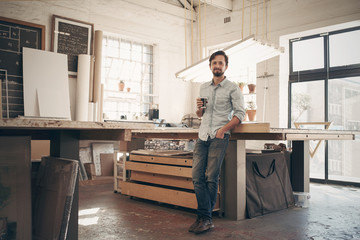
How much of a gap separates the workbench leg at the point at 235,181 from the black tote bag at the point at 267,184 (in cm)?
12

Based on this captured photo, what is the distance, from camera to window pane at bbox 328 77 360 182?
5.77m

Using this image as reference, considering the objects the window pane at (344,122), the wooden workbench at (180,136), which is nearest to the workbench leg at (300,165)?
the wooden workbench at (180,136)

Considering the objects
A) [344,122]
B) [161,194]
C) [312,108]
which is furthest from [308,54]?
[161,194]

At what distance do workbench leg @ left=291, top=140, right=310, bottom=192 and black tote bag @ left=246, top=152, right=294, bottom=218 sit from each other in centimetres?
21

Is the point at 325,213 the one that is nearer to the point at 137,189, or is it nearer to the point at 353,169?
the point at 137,189

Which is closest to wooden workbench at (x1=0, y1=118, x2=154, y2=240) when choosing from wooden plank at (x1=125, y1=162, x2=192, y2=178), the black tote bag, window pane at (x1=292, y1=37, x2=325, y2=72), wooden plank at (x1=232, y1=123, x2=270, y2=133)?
wooden plank at (x1=232, y1=123, x2=270, y2=133)

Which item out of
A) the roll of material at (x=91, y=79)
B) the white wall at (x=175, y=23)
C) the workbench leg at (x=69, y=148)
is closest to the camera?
the workbench leg at (x=69, y=148)

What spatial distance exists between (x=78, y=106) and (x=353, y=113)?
499 centimetres

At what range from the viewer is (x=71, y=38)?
6.32 metres

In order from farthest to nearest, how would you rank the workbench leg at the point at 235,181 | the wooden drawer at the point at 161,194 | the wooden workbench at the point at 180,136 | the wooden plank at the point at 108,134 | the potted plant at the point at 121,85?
the potted plant at the point at 121,85, the wooden drawer at the point at 161,194, the workbench leg at the point at 235,181, the wooden plank at the point at 108,134, the wooden workbench at the point at 180,136

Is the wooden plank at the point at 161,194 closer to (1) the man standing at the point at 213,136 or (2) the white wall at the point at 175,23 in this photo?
(1) the man standing at the point at 213,136

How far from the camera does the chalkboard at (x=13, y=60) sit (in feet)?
17.6

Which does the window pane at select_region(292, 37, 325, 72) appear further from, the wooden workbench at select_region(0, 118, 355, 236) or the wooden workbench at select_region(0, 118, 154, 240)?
the wooden workbench at select_region(0, 118, 154, 240)

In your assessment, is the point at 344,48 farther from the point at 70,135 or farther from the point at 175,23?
the point at 70,135
